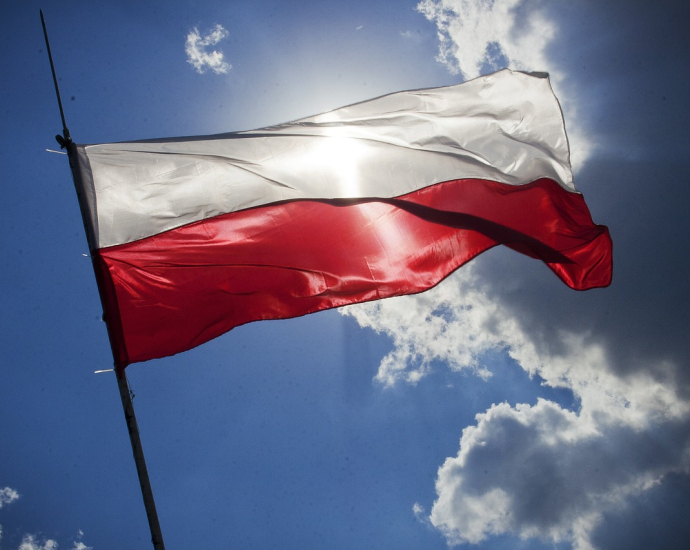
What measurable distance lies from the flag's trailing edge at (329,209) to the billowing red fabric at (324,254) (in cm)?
2

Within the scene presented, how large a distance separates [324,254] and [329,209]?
2.75 ft

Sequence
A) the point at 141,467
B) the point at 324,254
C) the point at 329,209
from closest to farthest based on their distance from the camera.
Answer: the point at 141,467
the point at 324,254
the point at 329,209

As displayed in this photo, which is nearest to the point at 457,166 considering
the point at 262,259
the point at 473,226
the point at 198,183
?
the point at 473,226

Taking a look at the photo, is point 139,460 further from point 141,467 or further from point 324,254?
point 324,254

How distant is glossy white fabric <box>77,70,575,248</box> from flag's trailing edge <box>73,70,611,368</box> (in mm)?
20

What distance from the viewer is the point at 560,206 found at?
10742 millimetres

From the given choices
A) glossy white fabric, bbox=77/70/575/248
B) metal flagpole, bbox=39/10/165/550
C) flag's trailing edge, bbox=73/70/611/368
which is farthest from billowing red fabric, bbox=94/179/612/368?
metal flagpole, bbox=39/10/165/550

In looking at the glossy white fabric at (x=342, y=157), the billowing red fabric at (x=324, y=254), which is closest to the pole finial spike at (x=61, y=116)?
the glossy white fabric at (x=342, y=157)

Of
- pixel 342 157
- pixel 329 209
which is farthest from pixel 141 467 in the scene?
pixel 342 157

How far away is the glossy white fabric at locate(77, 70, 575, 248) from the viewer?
864 cm

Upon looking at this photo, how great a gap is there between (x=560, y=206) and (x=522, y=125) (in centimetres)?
155

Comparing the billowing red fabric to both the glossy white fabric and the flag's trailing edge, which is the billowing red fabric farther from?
the glossy white fabric

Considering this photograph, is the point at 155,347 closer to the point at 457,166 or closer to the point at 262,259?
the point at 262,259

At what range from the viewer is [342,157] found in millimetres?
9875
